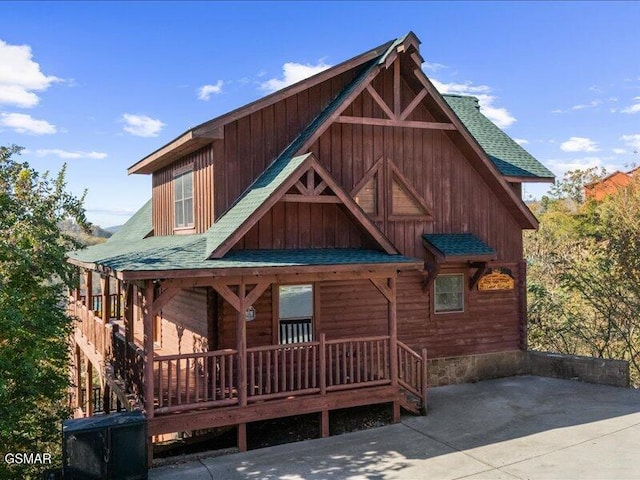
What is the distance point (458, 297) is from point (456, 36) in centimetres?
957

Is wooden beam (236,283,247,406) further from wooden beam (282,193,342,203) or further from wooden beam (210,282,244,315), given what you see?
wooden beam (282,193,342,203)

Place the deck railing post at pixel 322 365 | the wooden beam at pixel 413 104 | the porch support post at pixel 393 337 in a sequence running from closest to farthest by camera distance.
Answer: the deck railing post at pixel 322 365, the porch support post at pixel 393 337, the wooden beam at pixel 413 104

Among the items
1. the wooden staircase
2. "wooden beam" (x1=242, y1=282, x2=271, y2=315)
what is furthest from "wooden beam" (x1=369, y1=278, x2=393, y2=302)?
"wooden beam" (x1=242, y1=282, x2=271, y2=315)

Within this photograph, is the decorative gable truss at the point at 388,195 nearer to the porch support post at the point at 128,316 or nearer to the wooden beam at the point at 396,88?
the wooden beam at the point at 396,88

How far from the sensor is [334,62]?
12.8m

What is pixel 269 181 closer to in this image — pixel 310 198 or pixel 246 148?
pixel 310 198

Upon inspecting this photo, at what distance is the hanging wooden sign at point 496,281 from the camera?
14164 mm

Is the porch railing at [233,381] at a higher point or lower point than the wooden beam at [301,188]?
lower

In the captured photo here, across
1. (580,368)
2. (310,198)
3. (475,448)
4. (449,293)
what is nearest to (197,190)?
(310,198)

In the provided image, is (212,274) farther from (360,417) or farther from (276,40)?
(276,40)

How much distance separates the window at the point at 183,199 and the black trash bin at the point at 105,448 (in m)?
6.05

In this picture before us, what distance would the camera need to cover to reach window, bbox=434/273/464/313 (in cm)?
1391

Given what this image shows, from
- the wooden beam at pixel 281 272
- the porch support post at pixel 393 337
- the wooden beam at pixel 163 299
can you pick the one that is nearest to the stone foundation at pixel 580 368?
the porch support post at pixel 393 337

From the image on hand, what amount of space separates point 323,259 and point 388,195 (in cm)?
379
